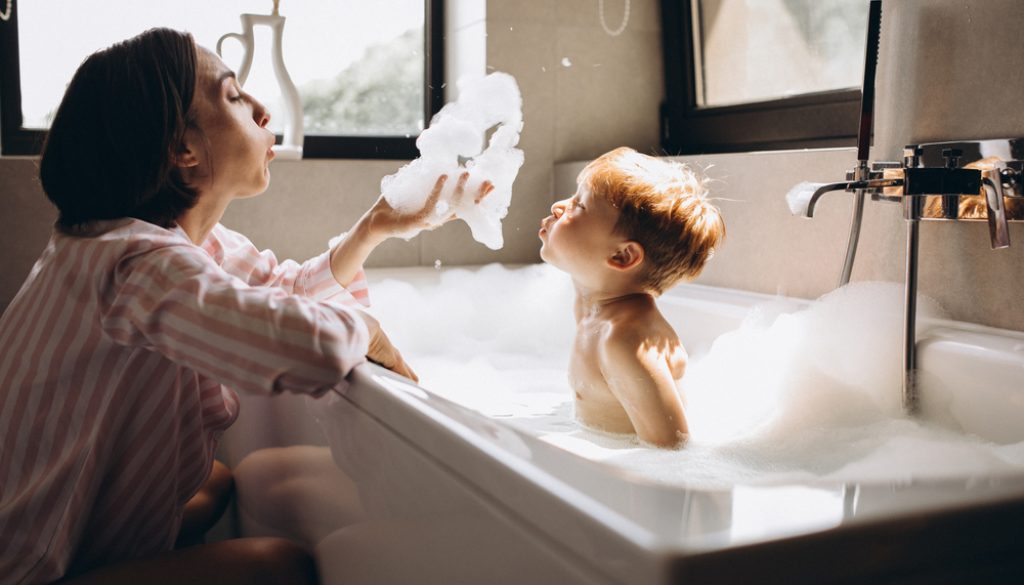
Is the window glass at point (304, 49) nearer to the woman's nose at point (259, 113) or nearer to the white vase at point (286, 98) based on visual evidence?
the white vase at point (286, 98)

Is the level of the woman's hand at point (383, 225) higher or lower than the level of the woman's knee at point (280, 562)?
higher

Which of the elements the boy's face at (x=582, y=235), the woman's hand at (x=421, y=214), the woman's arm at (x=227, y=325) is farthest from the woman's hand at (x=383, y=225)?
the woman's arm at (x=227, y=325)

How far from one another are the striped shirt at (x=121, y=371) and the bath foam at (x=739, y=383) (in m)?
0.29

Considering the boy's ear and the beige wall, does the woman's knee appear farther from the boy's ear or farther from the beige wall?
the beige wall

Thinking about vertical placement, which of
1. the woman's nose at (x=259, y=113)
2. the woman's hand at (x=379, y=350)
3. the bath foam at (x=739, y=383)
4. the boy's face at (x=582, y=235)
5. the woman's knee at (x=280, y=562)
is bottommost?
the woman's knee at (x=280, y=562)

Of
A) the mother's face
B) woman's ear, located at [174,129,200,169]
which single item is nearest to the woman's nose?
the mother's face

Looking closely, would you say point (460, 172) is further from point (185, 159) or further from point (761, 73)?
point (761, 73)

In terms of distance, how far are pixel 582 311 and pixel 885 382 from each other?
48 centimetres

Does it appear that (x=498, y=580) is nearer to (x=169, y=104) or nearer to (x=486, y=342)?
(x=169, y=104)

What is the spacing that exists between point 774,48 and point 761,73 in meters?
0.08

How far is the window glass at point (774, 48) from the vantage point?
201 cm

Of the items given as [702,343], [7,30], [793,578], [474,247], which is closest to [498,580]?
[793,578]

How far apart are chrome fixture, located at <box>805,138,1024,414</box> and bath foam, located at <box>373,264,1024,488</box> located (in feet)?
0.35

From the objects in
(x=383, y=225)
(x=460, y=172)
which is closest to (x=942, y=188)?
(x=460, y=172)
